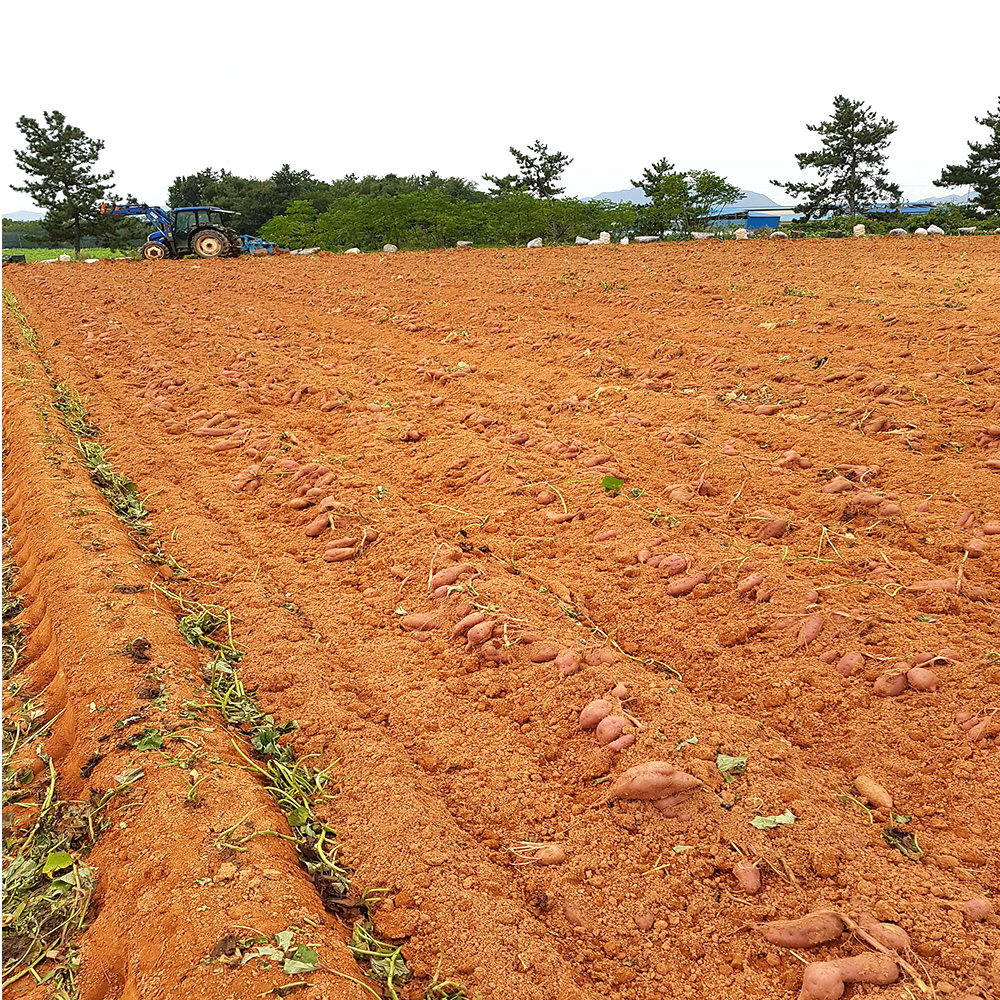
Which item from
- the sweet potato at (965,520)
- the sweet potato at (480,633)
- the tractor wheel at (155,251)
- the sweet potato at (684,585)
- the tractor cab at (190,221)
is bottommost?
the sweet potato at (480,633)

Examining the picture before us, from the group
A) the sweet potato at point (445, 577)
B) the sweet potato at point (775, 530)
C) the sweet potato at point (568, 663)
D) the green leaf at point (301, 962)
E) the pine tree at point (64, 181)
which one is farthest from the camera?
the pine tree at point (64, 181)

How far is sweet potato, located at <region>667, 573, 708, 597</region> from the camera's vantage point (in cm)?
389

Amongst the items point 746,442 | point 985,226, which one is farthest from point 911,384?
point 985,226

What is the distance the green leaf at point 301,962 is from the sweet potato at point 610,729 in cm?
132

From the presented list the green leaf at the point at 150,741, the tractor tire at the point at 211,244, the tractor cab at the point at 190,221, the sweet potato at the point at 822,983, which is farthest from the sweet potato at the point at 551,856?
the tractor cab at the point at 190,221

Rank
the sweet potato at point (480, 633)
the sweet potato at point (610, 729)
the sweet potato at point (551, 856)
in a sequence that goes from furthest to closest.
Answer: the sweet potato at point (480, 633) < the sweet potato at point (610, 729) < the sweet potato at point (551, 856)

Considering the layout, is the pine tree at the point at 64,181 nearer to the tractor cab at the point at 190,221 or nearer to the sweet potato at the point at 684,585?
the tractor cab at the point at 190,221

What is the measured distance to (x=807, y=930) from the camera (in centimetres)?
215

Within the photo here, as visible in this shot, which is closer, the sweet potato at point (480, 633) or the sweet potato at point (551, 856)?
the sweet potato at point (551, 856)

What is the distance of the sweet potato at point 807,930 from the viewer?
7.04 ft

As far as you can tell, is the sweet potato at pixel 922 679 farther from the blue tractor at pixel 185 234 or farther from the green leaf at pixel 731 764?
the blue tractor at pixel 185 234

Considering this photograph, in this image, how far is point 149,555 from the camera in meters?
4.49

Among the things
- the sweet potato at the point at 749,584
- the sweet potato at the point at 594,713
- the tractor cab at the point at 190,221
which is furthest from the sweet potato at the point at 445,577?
the tractor cab at the point at 190,221

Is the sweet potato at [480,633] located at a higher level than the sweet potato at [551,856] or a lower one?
higher
